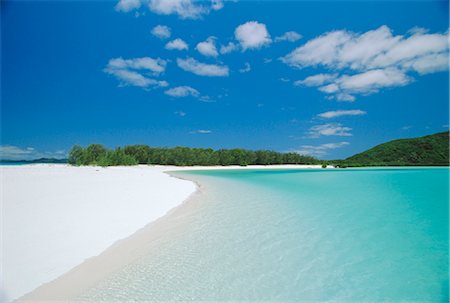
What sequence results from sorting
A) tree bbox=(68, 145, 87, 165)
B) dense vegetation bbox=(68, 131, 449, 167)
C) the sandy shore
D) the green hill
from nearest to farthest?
the sandy shore → tree bbox=(68, 145, 87, 165) → dense vegetation bbox=(68, 131, 449, 167) → the green hill

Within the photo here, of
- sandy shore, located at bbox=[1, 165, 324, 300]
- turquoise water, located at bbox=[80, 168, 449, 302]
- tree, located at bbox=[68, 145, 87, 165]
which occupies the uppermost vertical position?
tree, located at bbox=[68, 145, 87, 165]

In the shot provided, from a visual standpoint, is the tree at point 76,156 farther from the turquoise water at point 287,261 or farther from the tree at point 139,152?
the turquoise water at point 287,261

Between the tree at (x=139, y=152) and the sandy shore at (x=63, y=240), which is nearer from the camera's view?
the sandy shore at (x=63, y=240)

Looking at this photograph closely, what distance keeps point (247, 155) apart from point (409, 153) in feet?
181

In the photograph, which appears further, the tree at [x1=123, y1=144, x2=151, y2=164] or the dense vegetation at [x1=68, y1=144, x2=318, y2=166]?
the tree at [x1=123, y1=144, x2=151, y2=164]

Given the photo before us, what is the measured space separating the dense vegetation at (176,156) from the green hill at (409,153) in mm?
22624

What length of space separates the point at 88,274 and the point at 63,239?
1.36 meters

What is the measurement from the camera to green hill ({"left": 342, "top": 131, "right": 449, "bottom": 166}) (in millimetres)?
77312

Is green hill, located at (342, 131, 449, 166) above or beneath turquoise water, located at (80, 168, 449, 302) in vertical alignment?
above

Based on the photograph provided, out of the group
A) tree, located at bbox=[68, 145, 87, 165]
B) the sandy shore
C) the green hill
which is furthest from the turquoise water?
the green hill

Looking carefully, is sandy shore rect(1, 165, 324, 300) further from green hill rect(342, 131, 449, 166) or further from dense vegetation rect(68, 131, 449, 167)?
green hill rect(342, 131, 449, 166)

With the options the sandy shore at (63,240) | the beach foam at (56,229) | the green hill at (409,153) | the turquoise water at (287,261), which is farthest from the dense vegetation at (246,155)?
the turquoise water at (287,261)

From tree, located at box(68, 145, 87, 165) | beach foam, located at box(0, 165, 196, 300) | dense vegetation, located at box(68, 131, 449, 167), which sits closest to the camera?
beach foam, located at box(0, 165, 196, 300)

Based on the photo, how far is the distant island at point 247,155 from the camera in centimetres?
4612
